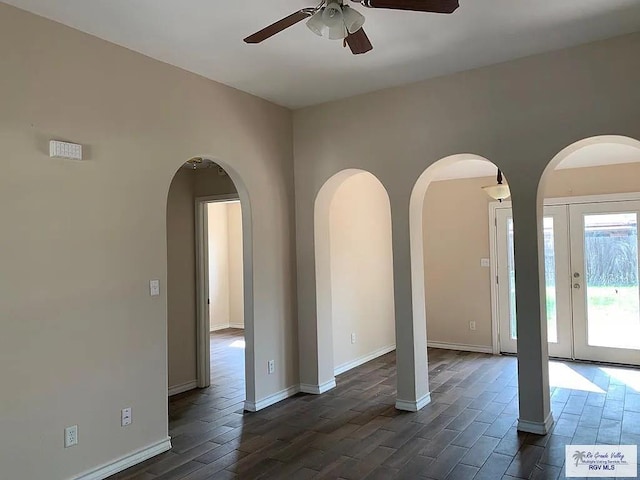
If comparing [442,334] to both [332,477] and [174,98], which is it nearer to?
[332,477]

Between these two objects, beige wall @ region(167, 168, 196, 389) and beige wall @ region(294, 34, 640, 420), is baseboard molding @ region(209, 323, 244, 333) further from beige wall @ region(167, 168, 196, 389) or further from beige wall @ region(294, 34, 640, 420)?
beige wall @ region(294, 34, 640, 420)

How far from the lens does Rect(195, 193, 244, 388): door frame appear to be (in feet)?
17.2

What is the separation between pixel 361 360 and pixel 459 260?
81.1 inches

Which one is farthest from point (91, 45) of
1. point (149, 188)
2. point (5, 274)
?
point (5, 274)

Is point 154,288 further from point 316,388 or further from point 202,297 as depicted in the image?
point 316,388

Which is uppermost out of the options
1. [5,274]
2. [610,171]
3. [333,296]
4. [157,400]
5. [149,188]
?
[610,171]

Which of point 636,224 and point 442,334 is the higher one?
point 636,224

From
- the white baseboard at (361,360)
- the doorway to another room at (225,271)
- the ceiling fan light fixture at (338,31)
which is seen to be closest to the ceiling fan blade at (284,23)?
the ceiling fan light fixture at (338,31)

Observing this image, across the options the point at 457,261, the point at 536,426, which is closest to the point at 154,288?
the point at 536,426

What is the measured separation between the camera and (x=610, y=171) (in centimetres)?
592

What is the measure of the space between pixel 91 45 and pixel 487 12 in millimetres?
2560

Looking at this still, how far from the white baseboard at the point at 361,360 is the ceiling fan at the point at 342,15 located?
3809 mm

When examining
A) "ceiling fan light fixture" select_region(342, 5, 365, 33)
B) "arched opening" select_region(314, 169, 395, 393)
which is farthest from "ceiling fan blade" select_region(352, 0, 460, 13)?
"arched opening" select_region(314, 169, 395, 393)
